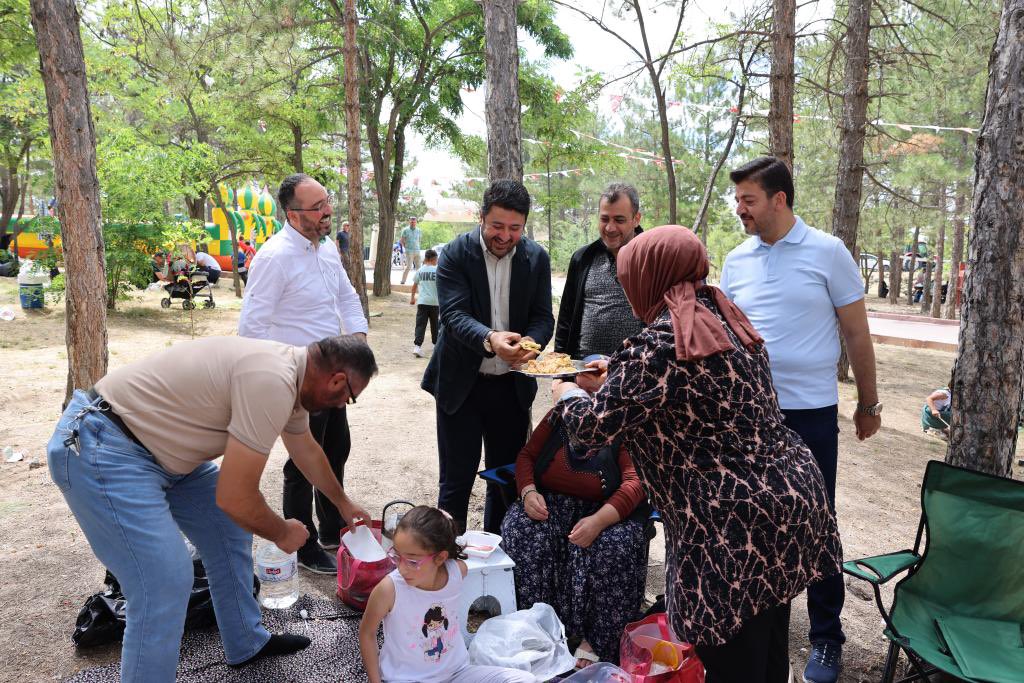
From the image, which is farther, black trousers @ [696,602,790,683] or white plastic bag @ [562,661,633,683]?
white plastic bag @ [562,661,633,683]

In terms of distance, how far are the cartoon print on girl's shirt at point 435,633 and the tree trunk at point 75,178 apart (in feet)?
12.0

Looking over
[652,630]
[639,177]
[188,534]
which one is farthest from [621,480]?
[639,177]

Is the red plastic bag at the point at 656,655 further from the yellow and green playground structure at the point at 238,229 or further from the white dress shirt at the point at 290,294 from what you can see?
the yellow and green playground structure at the point at 238,229

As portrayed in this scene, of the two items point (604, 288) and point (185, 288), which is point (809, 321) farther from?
point (185, 288)

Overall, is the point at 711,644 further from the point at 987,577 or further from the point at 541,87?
the point at 541,87

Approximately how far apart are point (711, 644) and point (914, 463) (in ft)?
16.3

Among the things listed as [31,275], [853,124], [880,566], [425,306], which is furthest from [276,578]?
[31,275]

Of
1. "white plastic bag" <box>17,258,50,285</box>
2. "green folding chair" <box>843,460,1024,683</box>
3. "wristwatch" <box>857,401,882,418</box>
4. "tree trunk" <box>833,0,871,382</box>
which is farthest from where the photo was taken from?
"white plastic bag" <box>17,258,50,285</box>

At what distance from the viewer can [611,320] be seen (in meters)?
→ 3.36

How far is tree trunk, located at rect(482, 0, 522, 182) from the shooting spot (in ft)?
15.4

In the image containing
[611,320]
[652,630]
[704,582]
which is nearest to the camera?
[704,582]

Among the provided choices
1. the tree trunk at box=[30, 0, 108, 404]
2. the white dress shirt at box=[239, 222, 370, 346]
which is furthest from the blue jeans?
the tree trunk at box=[30, 0, 108, 404]

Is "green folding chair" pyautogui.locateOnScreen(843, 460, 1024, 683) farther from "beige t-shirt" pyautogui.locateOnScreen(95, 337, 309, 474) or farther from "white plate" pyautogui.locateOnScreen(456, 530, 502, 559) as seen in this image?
"beige t-shirt" pyautogui.locateOnScreen(95, 337, 309, 474)

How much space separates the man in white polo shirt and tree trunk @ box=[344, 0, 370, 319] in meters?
8.24
